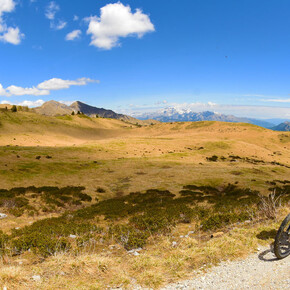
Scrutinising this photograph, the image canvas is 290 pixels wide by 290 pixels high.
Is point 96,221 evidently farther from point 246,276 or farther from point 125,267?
point 246,276

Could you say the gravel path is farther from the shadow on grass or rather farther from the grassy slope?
the shadow on grass

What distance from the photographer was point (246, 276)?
6816 millimetres

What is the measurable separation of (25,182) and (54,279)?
2332cm

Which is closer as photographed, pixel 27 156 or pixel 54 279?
pixel 54 279

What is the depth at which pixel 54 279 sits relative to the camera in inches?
267

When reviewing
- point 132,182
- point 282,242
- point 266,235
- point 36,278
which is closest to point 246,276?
point 282,242

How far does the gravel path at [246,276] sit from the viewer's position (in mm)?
6398

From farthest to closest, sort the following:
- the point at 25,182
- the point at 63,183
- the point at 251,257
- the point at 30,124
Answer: the point at 30,124, the point at 63,183, the point at 25,182, the point at 251,257

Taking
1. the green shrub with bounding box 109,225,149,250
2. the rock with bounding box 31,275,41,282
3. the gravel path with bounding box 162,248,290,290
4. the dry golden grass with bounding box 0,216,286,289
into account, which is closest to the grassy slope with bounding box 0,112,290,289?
the dry golden grass with bounding box 0,216,286,289

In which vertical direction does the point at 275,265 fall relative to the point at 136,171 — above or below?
above

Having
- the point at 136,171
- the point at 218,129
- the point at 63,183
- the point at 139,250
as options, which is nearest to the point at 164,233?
the point at 139,250

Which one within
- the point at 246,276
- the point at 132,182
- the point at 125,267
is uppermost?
the point at 246,276

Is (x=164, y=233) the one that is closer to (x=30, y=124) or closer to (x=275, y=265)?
(x=275, y=265)

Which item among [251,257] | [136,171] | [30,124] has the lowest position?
[136,171]
